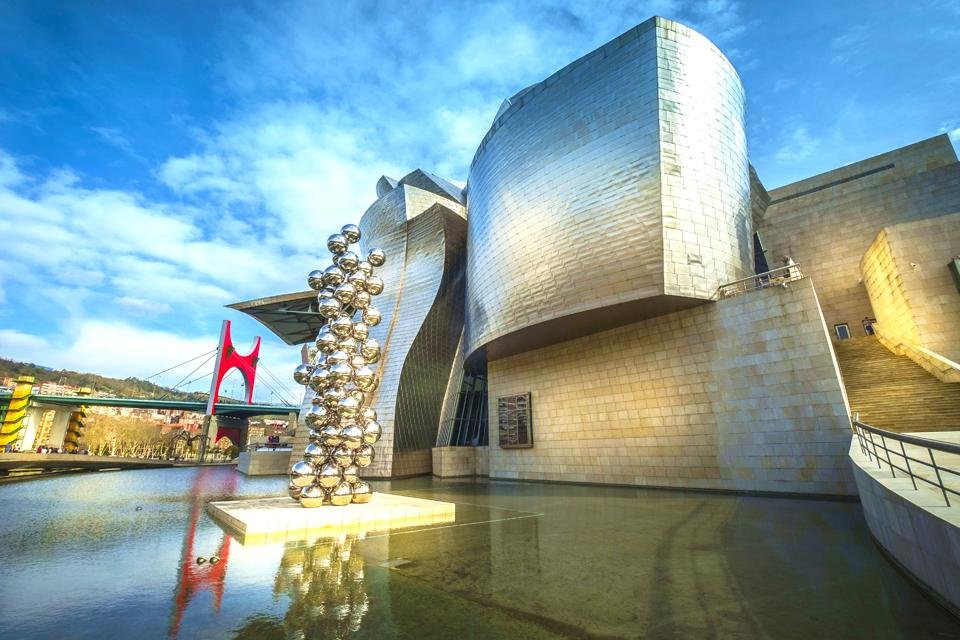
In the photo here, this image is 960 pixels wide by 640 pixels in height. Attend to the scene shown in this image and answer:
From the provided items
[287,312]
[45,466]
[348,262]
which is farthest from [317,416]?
[287,312]

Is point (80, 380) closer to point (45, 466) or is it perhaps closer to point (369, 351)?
point (45, 466)

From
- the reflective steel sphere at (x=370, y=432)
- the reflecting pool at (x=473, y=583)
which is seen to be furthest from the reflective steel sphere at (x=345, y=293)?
the reflecting pool at (x=473, y=583)

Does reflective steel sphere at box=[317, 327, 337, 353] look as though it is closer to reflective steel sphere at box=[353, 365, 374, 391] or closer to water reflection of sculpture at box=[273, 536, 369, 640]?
reflective steel sphere at box=[353, 365, 374, 391]

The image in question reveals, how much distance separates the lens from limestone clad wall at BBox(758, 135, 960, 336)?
19406 millimetres

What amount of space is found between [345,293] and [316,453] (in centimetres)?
331

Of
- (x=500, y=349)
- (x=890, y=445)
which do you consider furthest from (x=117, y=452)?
(x=890, y=445)

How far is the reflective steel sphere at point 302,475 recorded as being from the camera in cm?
732

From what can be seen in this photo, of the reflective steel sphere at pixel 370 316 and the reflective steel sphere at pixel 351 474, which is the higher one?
the reflective steel sphere at pixel 370 316

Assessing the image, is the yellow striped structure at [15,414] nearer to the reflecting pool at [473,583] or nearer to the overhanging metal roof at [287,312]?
the overhanging metal roof at [287,312]

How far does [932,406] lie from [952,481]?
9.25 metres

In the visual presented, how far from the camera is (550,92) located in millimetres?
16312

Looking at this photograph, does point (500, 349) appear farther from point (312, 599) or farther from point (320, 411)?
point (312, 599)

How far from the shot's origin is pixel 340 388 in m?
8.17

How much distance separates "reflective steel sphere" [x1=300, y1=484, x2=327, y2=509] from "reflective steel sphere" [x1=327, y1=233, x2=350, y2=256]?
498 centimetres
